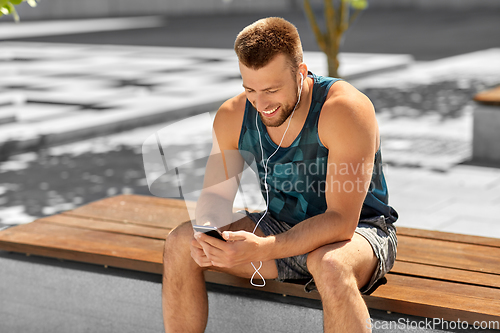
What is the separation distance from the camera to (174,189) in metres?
3.23

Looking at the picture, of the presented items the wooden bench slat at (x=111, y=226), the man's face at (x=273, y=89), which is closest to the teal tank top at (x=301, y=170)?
the man's face at (x=273, y=89)

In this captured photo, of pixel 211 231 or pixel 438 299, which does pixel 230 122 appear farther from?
pixel 438 299

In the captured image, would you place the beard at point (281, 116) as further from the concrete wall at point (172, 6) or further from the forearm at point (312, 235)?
the concrete wall at point (172, 6)

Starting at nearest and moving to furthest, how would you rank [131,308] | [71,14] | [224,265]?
[224,265] → [131,308] → [71,14]

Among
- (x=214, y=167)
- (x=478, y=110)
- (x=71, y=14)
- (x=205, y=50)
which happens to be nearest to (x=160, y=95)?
(x=478, y=110)

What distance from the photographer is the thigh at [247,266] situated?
3201 millimetres

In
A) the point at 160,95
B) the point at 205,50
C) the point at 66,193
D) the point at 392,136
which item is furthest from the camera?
the point at 205,50

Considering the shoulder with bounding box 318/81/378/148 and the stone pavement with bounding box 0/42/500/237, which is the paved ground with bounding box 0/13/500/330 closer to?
the stone pavement with bounding box 0/42/500/237

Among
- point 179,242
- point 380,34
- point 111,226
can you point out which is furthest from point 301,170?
point 380,34

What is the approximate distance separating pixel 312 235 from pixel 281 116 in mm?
557

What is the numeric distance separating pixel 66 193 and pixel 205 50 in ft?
42.6

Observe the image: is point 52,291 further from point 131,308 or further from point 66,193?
point 66,193

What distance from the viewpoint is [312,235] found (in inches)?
115

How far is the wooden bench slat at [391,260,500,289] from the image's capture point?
125 inches
